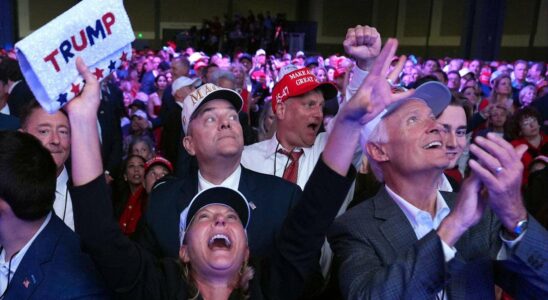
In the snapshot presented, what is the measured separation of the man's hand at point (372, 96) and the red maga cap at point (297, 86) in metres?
1.60

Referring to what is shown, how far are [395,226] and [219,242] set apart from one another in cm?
58

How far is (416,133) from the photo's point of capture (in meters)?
2.01

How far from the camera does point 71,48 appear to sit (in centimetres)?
162

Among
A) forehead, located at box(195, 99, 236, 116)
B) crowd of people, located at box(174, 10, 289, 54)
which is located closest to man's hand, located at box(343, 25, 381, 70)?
forehead, located at box(195, 99, 236, 116)

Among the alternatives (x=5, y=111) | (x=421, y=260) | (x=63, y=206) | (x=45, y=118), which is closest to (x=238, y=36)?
(x=5, y=111)

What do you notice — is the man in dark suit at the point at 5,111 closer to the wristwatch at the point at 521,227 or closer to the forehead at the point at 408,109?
the forehead at the point at 408,109

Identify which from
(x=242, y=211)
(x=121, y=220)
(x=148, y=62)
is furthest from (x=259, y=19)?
(x=242, y=211)

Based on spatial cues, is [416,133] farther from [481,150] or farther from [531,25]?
[531,25]

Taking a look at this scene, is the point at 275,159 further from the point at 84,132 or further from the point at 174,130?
the point at 174,130

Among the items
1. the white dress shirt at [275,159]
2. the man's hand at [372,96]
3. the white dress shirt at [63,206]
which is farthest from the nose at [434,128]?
the white dress shirt at [63,206]

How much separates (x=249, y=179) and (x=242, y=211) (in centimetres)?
40

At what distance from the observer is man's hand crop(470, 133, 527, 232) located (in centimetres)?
146

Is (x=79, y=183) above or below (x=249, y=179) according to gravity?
above

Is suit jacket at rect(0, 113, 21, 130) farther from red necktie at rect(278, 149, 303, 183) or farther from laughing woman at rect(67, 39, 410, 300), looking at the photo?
laughing woman at rect(67, 39, 410, 300)
